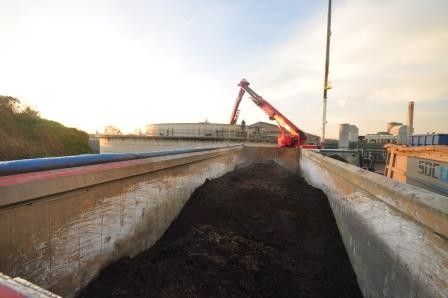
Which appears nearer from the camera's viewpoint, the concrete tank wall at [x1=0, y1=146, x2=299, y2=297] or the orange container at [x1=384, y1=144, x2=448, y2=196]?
the concrete tank wall at [x1=0, y1=146, x2=299, y2=297]

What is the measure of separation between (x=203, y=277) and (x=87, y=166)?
1.26 metres

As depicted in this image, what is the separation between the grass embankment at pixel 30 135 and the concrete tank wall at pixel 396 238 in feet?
73.8

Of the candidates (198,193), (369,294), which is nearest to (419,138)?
(198,193)

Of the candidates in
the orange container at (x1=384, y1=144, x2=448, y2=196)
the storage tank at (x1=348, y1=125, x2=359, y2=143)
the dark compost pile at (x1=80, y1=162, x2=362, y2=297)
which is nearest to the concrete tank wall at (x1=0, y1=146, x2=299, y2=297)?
the dark compost pile at (x1=80, y1=162, x2=362, y2=297)

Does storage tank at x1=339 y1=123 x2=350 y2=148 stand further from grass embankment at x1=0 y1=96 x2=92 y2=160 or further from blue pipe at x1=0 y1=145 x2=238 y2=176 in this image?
grass embankment at x1=0 y1=96 x2=92 y2=160

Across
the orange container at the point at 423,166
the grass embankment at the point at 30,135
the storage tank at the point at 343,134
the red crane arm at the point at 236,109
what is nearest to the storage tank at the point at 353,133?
the storage tank at the point at 343,134

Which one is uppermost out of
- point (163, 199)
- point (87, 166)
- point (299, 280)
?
point (87, 166)

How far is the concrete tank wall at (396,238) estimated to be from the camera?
1684 millimetres

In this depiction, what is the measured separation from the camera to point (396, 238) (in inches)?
85.0

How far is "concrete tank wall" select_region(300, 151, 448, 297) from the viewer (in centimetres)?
168

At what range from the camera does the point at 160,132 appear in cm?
3700

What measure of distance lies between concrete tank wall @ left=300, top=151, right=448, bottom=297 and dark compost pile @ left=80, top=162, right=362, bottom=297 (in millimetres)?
333

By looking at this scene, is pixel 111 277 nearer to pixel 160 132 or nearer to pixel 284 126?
pixel 284 126

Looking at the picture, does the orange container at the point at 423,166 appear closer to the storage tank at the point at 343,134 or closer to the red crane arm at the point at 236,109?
the storage tank at the point at 343,134
